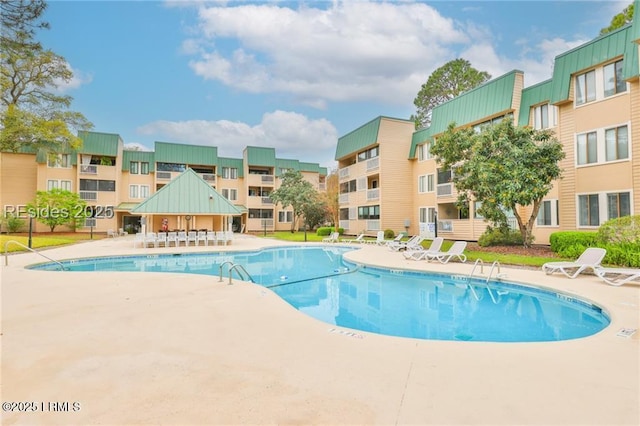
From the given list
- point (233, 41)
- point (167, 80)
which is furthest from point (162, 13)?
point (167, 80)

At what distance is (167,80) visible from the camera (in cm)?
2580

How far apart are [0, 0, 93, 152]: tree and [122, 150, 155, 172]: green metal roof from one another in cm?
589

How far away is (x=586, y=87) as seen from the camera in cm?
1541

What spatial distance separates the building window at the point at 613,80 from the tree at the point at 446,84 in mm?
21237

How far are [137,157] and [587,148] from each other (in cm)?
3887

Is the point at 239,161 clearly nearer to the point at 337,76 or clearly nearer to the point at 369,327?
the point at 337,76

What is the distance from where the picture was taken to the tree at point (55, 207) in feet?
92.5

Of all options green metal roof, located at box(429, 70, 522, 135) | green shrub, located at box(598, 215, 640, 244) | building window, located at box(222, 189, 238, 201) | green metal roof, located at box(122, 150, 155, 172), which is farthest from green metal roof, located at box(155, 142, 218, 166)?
green shrub, located at box(598, 215, 640, 244)

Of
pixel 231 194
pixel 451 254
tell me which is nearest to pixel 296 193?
pixel 231 194

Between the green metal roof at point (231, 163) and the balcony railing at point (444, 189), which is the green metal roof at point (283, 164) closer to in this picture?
the green metal roof at point (231, 163)

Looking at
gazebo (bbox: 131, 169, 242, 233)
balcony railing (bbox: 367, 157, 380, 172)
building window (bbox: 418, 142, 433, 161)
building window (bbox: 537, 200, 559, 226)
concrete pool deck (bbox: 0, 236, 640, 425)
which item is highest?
building window (bbox: 418, 142, 433, 161)

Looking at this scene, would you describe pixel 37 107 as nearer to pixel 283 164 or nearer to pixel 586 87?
pixel 283 164

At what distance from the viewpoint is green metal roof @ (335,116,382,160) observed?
28.6m

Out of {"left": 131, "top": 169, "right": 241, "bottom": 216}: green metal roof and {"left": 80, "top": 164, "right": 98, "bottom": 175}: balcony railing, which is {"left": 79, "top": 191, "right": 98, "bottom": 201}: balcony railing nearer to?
{"left": 80, "top": 164, "right": 98, "bottom": 175}: balcony railing
